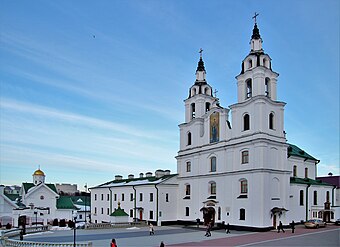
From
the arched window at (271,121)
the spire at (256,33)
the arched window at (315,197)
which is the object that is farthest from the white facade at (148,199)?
the spire at (256,33)

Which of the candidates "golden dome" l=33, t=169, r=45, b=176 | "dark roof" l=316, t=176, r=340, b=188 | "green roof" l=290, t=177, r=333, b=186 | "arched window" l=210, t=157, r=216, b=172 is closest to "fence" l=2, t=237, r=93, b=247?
"arched window" l=210, t=157, r=216, b=172

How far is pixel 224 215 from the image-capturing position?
3966 cm

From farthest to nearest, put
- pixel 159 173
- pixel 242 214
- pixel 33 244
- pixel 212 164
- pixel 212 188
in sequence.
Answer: pixel 159 173 < pixel 212 164 < pixel 212 188 < pixel 242 214 < pixel 33 244

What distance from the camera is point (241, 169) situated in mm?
38250

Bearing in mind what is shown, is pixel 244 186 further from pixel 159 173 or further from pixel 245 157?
pixel 159 173

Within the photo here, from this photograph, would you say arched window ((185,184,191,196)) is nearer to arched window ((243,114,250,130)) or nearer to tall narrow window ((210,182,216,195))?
tall narrow window ((210,182,216,195))

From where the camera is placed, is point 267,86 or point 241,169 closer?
Result: point 241,169

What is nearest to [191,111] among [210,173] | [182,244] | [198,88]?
[198,88]

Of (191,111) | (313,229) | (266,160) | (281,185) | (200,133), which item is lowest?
(313,229)

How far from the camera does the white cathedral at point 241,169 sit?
A: 36.5 meters

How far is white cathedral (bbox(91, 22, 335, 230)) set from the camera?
3653 cm

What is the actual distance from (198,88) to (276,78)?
11.6 metres

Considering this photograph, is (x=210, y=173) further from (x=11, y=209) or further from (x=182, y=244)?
(x=11, y=209)

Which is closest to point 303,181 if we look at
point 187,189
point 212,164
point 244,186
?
point 244,186
